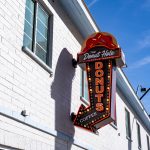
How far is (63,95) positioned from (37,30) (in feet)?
6.08

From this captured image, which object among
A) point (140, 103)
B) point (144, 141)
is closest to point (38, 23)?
point (140, 103)

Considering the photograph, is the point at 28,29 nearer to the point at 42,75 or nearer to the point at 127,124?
the point at 42,75

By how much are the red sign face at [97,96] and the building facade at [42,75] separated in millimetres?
451

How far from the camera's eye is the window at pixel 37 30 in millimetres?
8398

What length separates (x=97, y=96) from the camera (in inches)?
383

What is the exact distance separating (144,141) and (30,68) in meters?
15.6

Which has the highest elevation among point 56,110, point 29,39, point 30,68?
point 29,39

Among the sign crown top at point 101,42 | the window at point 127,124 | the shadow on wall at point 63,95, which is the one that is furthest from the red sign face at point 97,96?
the window at point 127,124

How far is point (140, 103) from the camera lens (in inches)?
781

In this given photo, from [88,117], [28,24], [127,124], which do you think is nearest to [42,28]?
[28,24]

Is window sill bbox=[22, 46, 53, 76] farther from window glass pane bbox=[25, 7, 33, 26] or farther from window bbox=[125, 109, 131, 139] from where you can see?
window bbox=[125, 109, 131, 139]

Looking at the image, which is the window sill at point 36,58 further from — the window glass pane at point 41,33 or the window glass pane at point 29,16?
the window glass pane at point 29,16

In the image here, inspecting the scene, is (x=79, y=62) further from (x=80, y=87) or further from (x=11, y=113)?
(x=11, y=113)

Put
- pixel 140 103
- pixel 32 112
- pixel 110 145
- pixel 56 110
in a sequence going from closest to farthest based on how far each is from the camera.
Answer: pixel 32 112 → pixel 56 110 → pixel 110 145 → pixel 140 103
